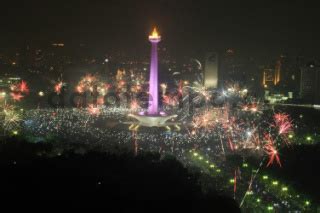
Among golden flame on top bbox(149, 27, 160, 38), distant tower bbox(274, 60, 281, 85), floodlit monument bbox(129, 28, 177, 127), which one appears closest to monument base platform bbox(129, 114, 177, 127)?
floodlit monument bbox(129, 28, 177, 127)

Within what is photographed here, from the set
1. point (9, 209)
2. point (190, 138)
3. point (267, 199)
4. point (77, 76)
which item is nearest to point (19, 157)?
point (9, 209)

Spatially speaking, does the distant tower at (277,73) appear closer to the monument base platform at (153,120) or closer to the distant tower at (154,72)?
the distant tower at (154,72)

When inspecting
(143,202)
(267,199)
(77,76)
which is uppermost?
(77,76)

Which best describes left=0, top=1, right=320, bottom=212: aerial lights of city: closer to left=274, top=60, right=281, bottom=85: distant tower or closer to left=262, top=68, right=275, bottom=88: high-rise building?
left=262, top=68, right=275, bottom=88: high-rise building

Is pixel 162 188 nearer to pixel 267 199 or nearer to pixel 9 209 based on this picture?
pixel 9 209

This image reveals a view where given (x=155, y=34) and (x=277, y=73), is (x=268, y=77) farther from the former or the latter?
(x=155, y=34)

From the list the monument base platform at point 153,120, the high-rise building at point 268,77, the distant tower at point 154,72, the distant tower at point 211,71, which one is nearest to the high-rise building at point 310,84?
the high-rise building at point 268,77

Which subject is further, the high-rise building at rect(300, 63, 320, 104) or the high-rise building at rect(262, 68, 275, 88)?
the high-rise building at rect(262, 68, 275, 88)
